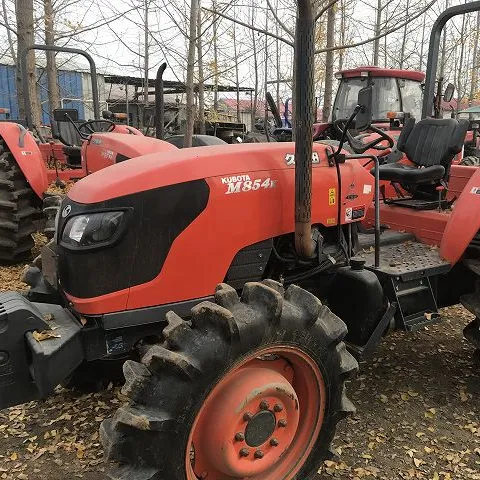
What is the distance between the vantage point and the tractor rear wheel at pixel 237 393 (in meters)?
1.82

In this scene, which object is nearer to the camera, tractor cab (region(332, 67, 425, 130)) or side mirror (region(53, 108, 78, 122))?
side mirror (region(53, 108, 78, 122))

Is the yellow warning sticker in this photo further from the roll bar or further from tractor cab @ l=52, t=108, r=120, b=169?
the roll bar

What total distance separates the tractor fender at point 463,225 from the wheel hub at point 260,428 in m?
1.58

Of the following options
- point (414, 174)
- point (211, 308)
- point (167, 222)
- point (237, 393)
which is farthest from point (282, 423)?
point (414, 174)

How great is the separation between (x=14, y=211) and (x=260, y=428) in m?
3.82

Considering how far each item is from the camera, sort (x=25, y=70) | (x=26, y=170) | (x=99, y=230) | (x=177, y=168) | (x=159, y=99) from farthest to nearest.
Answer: (x=25, y=70), (x=26, y=170), (x=159, y=99), (x=177, y=168), (x=99, y=230)

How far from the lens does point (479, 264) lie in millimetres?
3057

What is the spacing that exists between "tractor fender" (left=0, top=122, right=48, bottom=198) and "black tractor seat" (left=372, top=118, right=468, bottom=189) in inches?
129

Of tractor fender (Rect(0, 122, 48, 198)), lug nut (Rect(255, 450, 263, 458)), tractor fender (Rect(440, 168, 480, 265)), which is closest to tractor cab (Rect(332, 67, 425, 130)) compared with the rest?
tractor fender (Rect(0, 122, 48, 198))

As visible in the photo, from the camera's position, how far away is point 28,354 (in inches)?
77.7

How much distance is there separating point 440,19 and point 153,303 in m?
3.07

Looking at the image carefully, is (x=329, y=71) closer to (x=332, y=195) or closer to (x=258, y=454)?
(x=332, y=195)

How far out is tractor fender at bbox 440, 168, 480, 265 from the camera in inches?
119

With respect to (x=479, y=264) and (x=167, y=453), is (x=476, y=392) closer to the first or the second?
(x=479, y=264)
